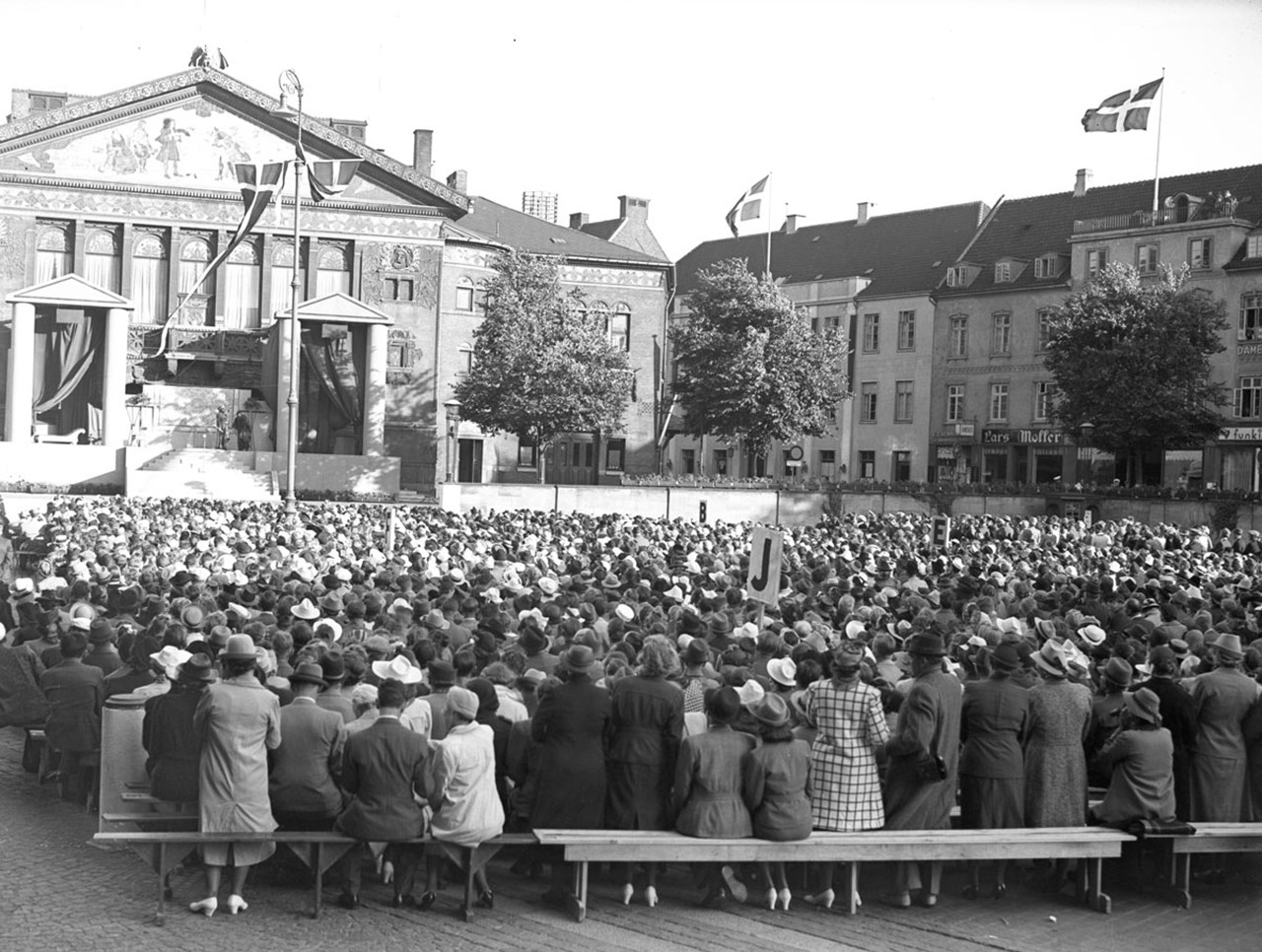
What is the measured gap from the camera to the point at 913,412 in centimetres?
7212

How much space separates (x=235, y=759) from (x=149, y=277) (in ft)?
183

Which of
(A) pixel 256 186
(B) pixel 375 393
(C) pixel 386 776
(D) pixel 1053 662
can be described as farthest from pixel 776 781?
(B) pixel 375 393

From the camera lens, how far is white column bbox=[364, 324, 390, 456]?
50969mm

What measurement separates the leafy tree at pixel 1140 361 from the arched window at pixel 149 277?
124ft

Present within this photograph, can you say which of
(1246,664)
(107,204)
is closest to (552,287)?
(107,204)

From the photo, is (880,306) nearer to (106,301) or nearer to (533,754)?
(106,301)

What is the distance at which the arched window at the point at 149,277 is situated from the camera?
6053cm

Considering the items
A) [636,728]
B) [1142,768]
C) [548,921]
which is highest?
[636,728]

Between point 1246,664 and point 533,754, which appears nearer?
point 533,754

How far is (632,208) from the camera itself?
3514 inches

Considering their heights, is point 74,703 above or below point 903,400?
below

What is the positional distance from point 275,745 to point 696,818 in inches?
113

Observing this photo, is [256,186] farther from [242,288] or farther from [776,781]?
[776,781]

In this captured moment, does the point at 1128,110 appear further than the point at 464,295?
No
